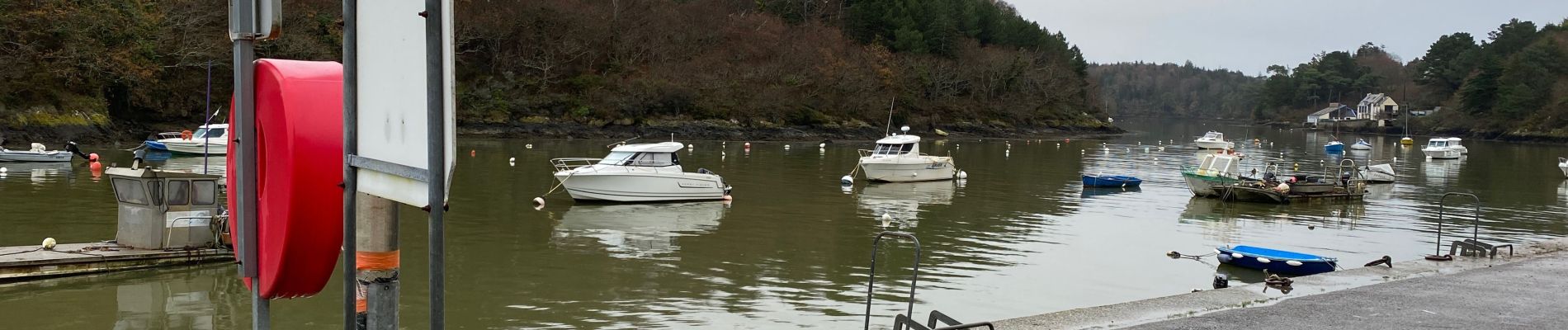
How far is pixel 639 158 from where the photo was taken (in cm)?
2945

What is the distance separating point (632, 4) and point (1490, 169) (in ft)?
203

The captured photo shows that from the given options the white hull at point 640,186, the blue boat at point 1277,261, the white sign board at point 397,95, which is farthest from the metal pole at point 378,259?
the white hull at point 640,186

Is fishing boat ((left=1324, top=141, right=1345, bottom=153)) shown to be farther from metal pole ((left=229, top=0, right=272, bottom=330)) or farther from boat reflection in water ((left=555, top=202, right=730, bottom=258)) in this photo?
metal pole ((left=229, top=0, right=272, bottom=330))

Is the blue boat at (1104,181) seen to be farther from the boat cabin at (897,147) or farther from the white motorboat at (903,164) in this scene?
the boat cabin at (897,147)

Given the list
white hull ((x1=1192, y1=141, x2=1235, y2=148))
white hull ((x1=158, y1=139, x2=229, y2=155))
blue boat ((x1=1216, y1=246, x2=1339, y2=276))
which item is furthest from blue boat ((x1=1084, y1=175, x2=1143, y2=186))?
white hull ((x1=1192, y1=141, x2=1235, y2=148))

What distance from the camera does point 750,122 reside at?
81.8 m

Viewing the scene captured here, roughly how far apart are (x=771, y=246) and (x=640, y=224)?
4.11 metres

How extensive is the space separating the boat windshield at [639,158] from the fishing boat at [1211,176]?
58.6ft

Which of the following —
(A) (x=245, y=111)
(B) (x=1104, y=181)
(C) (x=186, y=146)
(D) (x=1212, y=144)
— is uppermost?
(A) (x=245, y=111)

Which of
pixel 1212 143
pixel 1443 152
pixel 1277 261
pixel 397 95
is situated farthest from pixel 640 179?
pixel 1212 143

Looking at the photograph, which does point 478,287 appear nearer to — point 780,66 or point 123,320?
point 123,320

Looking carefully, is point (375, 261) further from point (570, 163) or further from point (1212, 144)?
point (1212, 144)

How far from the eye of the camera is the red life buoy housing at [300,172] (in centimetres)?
333

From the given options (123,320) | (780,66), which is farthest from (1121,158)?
(123,320)
